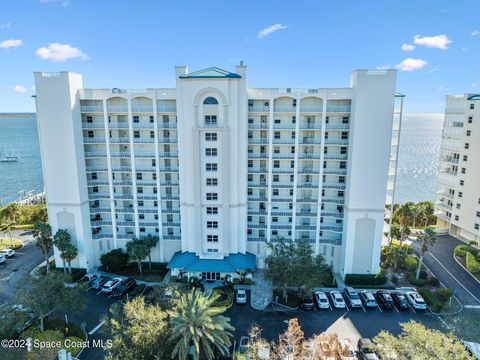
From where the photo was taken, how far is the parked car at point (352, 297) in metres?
37.2

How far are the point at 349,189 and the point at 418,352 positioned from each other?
2244 centimetres

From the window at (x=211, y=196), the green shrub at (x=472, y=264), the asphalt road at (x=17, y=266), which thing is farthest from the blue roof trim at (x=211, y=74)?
the green shrub at (x=472, y=264)

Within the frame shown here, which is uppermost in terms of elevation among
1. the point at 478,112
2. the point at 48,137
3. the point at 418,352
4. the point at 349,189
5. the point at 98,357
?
the point at 478,112

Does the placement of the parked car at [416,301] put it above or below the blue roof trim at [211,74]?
below

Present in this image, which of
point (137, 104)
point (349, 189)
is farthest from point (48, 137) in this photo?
point (349, 189)

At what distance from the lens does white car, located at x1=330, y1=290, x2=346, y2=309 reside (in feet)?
122

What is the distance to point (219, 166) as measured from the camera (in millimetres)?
41750

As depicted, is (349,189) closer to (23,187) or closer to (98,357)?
(98,357)

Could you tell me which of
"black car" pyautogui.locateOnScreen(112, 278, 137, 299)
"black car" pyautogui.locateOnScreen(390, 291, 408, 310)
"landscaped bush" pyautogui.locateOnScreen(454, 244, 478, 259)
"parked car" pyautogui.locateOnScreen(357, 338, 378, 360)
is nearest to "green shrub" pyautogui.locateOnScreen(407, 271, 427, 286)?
"black car" pyautogui.locateOnScreen(390, 291, 408, 310)

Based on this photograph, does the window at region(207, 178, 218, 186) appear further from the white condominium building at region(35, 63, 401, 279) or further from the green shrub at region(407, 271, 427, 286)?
the green shrub at region(407, 271, 427, 286)

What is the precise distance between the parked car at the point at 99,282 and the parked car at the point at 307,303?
25183 mm

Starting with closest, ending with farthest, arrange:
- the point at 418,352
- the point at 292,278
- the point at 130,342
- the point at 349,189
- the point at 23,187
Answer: the point at 418,352, the point at 130,342, the point at 292,278, the point at 349,189, the point at 23,187

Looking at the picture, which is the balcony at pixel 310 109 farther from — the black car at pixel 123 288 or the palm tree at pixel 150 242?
the black car at pixel 123 288

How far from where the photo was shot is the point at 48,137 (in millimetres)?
42469
